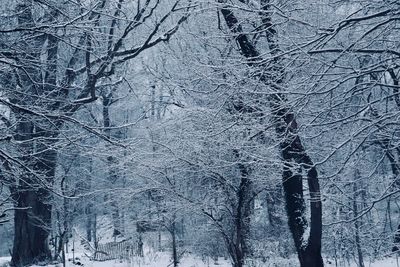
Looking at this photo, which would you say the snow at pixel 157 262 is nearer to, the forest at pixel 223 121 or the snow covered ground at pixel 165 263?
the snow covered ground at pixel 165 263

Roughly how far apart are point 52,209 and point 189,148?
8272 mm

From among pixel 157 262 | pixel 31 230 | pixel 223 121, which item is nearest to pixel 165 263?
pixel 157 262

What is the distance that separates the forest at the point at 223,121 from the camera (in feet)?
18.7

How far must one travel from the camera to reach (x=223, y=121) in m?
9.01

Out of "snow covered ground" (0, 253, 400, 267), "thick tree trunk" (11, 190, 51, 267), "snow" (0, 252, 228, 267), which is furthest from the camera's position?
"snow" (0, 252, 228, 267)

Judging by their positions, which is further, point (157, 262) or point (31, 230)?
point (157, 262)

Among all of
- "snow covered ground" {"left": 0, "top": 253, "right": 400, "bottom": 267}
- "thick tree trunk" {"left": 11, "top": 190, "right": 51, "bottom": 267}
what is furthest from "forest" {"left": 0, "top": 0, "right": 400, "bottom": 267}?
"snow covered ground" {"left": 0, "top": 253, "right": 400, "bottom": 267}

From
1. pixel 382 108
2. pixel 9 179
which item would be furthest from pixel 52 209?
pixel 382 108

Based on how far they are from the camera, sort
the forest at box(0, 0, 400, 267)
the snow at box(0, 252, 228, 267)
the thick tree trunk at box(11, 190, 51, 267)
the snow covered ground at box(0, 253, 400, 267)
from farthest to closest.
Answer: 1. the snow at box(0, 252, 228, 267)
2. the snow covered ground at box(0, 253, 400, 267)
3. the thick tree trunk at box(11, 190, 51, 267)
4. the forest at box(0, 0, 400, 267)

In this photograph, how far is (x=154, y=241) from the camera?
23672 mm

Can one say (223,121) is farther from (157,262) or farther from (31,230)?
(157,262)

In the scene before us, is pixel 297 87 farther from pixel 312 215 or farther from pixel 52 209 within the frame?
pixel 52 209

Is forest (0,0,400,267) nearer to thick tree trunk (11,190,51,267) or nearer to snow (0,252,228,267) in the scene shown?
thick tree trunk (11,190,51,267)

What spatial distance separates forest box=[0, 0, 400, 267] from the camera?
18.7 ft
